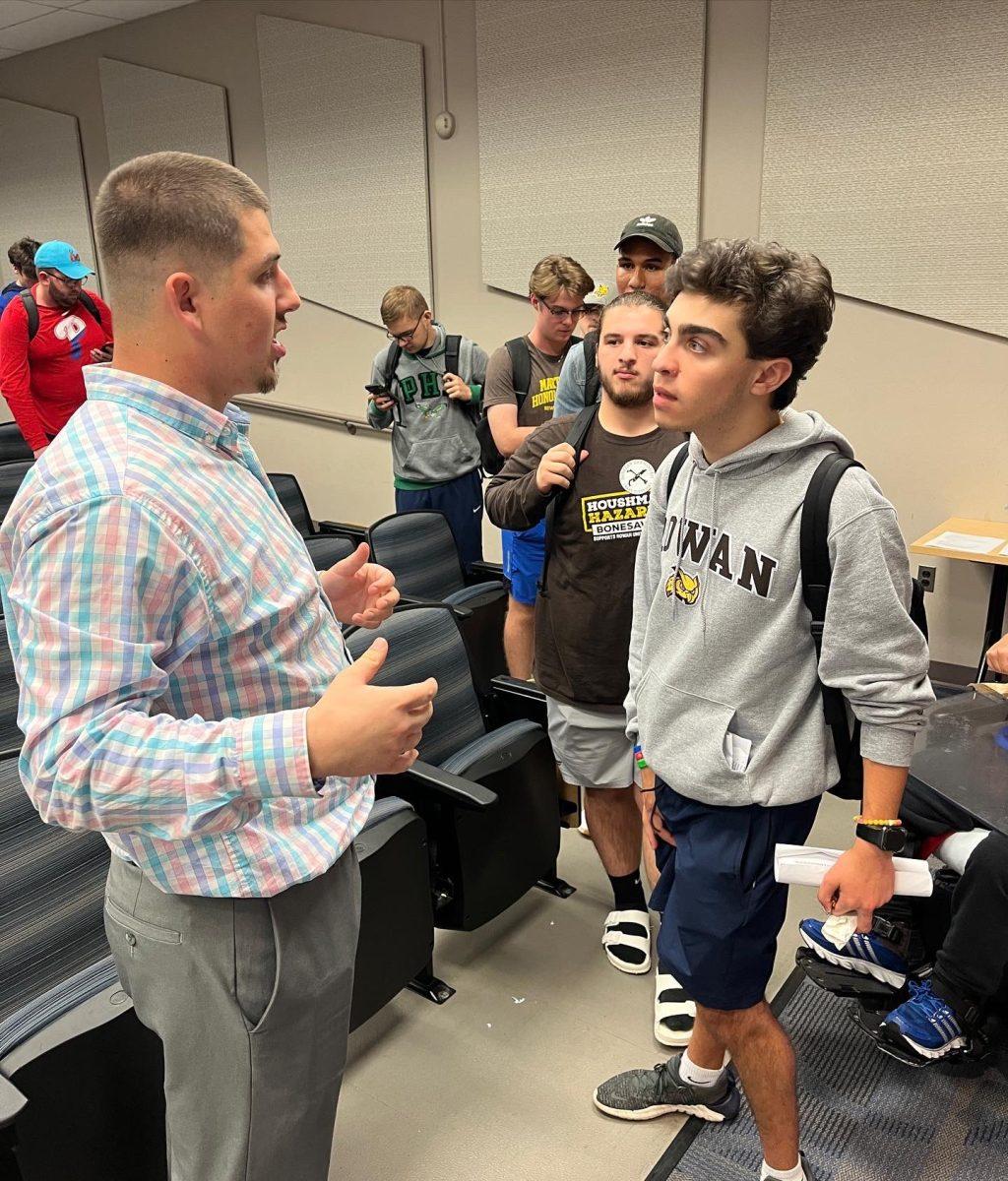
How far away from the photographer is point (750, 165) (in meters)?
4.09

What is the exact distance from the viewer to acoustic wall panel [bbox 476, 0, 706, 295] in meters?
4.18

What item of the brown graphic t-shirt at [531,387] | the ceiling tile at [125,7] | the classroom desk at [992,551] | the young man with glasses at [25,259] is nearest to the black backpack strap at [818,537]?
the brown graphic t-shirt at [531,387]

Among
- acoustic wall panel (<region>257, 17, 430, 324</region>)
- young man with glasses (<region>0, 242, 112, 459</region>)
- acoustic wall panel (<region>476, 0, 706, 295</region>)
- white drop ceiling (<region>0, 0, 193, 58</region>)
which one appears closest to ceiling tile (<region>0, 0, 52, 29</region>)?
white drop ceiling (<region>0, 0, 193, 58</region>)

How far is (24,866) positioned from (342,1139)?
2.93 feet

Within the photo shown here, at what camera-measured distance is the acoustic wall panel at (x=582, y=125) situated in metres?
4.18

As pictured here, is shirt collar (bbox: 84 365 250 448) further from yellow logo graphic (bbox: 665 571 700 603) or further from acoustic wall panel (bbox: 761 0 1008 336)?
acoustic wall panel (bbox: 761 0 1008 336)

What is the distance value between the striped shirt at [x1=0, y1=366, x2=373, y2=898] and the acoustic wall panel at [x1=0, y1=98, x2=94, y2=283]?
7258 millimetres

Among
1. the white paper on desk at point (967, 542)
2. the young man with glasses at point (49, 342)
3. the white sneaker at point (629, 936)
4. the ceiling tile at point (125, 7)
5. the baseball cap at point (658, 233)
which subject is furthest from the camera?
the ceiling tile at point (125, 7)

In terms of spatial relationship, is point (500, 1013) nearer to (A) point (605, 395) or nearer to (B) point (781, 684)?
(B) point (781, 684)

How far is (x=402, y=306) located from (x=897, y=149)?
83.7 inches

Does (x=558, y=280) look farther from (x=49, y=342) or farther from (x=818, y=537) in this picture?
(x=49, y=342)

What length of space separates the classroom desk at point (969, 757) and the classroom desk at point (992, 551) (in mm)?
1423

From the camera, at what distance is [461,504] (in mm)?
4184

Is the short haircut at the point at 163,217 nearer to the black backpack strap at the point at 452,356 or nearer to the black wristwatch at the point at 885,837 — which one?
the black wristwatch at the point at 885,837
